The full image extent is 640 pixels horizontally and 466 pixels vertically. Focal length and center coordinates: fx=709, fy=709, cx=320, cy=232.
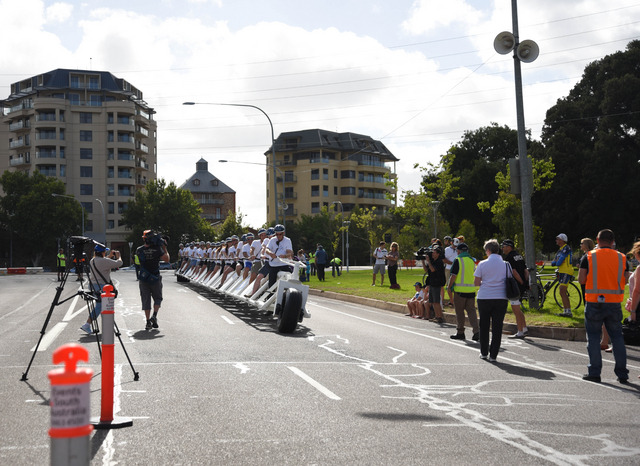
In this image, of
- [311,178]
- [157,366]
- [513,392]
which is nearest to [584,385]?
[513,392]

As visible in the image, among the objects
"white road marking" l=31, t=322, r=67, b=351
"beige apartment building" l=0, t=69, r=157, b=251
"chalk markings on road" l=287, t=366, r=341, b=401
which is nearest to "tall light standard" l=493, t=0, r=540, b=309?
"chalk markings on road" l=287, t=366, r=341, b=401

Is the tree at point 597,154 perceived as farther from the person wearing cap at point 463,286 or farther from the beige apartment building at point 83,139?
the beige apartment building at point 83,139

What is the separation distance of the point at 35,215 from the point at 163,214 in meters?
15.1

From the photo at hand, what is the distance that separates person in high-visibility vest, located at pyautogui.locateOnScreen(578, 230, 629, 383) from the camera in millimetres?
8516

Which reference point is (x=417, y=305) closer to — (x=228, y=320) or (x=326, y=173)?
(x=228, y=320)

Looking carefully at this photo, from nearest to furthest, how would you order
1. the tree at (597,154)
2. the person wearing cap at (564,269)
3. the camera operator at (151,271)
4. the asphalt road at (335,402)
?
1. the asphalt road at (335,402)
2. the camera operator at (151,271)
3. the person wearing cap at (564,269)
4. the tree at (597,154)

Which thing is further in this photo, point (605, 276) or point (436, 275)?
point (436, 275)


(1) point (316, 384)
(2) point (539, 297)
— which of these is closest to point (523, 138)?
(2) point (539, 297)

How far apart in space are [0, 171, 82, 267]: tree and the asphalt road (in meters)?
67.8

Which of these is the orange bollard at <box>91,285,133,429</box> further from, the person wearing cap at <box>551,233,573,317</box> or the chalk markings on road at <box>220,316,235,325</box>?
the person wearing cap at <box>551,233,573,317</box>

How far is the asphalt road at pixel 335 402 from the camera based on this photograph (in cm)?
520

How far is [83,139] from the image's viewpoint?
92.6 meters

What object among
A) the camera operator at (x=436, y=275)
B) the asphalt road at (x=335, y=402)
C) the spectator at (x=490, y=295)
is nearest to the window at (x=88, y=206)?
the camera operator at (x=436, y=275)

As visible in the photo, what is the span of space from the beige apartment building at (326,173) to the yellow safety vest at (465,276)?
88423mm
